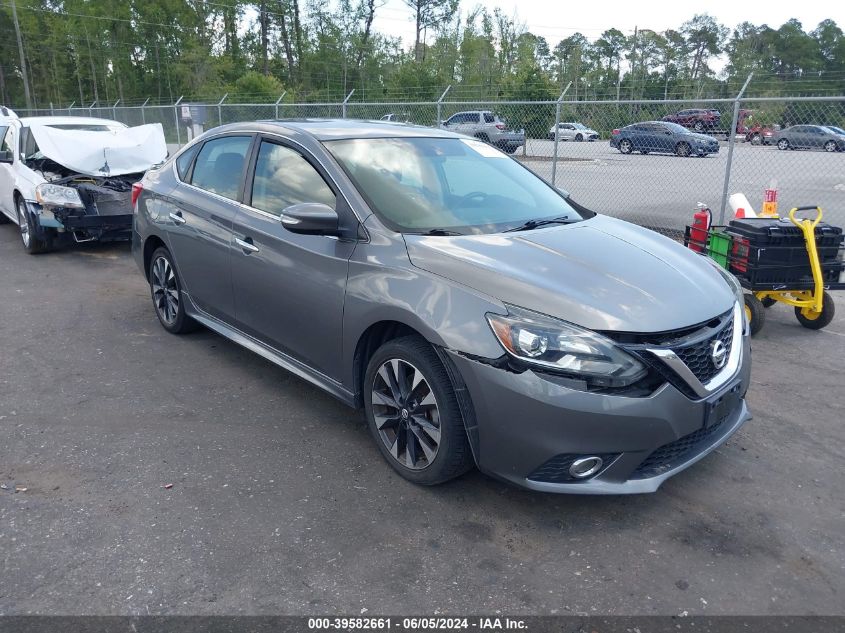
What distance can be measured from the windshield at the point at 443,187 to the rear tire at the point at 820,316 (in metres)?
2.91

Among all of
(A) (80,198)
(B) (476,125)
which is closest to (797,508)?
(A) (80,198)

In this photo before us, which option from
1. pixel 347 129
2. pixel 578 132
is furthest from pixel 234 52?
pixel 347 129

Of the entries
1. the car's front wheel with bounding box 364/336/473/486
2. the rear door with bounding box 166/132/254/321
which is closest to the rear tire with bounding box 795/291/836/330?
the car's front wheel with bounding box 364/336/473/486

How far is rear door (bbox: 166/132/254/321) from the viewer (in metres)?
4.45

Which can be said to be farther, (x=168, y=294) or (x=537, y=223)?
(x=168, y=294)

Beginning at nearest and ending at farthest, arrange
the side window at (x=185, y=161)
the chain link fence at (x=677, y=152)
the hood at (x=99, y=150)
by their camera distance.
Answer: the side window at (x=185, y=161), the hood at (x=99, y=150), the chain link fence at (x=677, y=152)

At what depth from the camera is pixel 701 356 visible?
2.95 m

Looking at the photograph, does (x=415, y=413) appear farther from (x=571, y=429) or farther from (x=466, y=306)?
(x=571, y=429)

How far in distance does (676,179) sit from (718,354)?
399 inches

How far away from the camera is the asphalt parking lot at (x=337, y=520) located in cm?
260

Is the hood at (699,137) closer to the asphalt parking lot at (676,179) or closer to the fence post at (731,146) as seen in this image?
the asphalt parking lot at (676,179)

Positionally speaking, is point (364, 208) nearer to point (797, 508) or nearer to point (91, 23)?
point (797, 508)

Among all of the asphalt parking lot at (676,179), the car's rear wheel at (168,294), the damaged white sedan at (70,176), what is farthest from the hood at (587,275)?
the asphalt parking lot at (676,179)

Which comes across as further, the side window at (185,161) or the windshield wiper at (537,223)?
the side window at (185,161)
